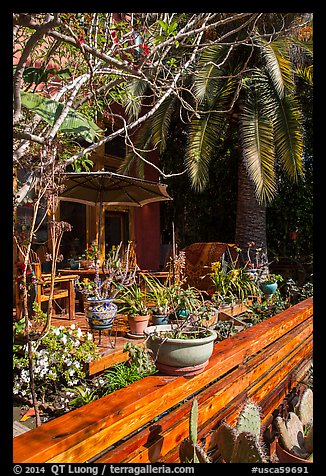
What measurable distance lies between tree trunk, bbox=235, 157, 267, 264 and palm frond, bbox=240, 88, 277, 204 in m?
0.95

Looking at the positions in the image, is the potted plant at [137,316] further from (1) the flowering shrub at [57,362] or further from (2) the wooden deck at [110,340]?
(1) the flowering shrub at [57,362]

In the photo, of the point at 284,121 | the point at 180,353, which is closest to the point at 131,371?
the point at 180,353

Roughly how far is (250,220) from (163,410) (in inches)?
296

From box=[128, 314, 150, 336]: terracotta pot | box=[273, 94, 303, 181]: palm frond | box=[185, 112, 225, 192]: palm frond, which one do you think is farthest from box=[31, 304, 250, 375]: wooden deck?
box=[273, 94, 303, 181]: palm frond

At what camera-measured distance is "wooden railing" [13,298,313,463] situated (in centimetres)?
169

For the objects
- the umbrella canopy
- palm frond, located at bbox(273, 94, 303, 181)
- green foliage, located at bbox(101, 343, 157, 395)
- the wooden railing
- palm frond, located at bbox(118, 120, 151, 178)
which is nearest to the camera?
the wooden railing

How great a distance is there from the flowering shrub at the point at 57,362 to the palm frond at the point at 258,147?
5005 mm

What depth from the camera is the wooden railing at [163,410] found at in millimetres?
1688

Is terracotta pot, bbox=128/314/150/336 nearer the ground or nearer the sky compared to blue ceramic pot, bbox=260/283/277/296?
nearer the ground

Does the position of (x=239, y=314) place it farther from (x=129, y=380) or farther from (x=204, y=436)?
(x=204, y=436)

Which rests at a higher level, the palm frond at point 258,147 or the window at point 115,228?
the palm frond at point 258,147

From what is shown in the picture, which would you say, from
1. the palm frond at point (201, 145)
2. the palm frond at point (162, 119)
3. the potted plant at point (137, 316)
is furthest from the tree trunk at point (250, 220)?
the potted plant at point (137, 316)

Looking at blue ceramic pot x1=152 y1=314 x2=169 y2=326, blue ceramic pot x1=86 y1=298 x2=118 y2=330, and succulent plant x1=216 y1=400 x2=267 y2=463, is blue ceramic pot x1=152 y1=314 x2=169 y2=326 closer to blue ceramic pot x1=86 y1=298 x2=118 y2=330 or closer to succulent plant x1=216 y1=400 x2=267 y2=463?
blue ceramic pot x1=86 y1=298 x2=118 y2=330

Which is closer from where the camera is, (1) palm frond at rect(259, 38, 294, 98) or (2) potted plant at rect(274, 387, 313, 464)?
(2) potted plant at rect(274, 387, 313, 464)
